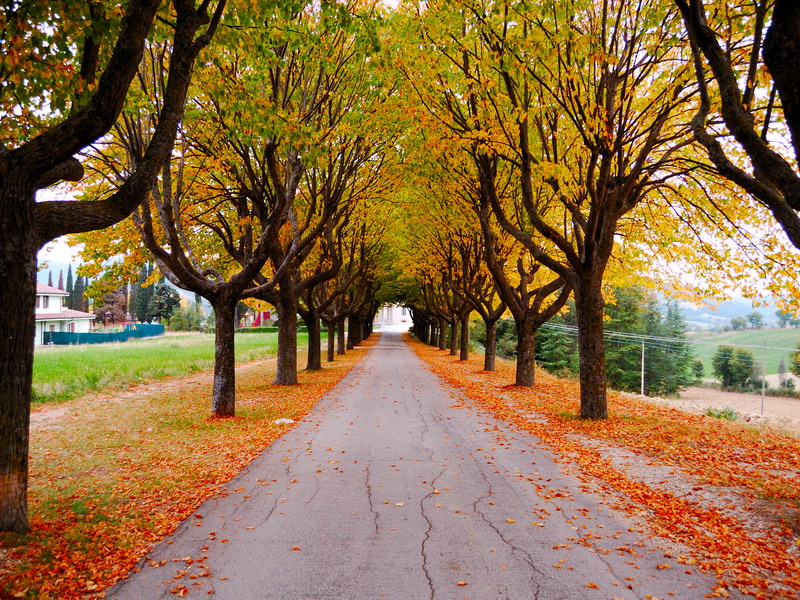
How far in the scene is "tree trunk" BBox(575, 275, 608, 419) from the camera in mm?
9875

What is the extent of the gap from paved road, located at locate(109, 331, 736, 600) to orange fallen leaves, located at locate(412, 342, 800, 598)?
1.20 ft

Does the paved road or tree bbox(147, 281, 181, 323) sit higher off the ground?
tree bbox(147, 281, 181, 323)

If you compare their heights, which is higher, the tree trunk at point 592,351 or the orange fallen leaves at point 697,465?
→ the tree trunk at point 592,351

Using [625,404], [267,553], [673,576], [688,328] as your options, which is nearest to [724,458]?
[673,576]

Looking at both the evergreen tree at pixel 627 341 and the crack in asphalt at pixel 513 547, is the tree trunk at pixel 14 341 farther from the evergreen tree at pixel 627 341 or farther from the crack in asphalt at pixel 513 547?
the evergreen tree at pixel 627 341

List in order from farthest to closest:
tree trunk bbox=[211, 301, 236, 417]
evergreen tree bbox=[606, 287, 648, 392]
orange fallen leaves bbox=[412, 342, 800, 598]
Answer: evergreen tree bbox=[606, 287, 648, 392], tree trunk bbox=[211, 301, 236, 417], orange fallen leaves bbox=[412, 342, 800, 598]

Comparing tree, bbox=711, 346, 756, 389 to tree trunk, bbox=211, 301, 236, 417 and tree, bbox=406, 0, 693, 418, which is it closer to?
tree, bbox=406, 0, 693, 418

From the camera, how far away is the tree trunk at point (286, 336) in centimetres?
1552

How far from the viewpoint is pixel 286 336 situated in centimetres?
1561

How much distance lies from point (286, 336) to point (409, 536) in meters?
11.9

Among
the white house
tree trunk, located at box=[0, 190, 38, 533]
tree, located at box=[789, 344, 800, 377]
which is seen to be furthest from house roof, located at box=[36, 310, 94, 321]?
tree, located at box=[789, 344, 800, 377]

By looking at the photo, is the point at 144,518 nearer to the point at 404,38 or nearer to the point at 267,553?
the point at 267,553

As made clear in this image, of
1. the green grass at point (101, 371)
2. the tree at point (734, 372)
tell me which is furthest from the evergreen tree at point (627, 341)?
the green grass at point (101, 371)

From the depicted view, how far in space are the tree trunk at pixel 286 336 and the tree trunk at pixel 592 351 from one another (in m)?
9.28
